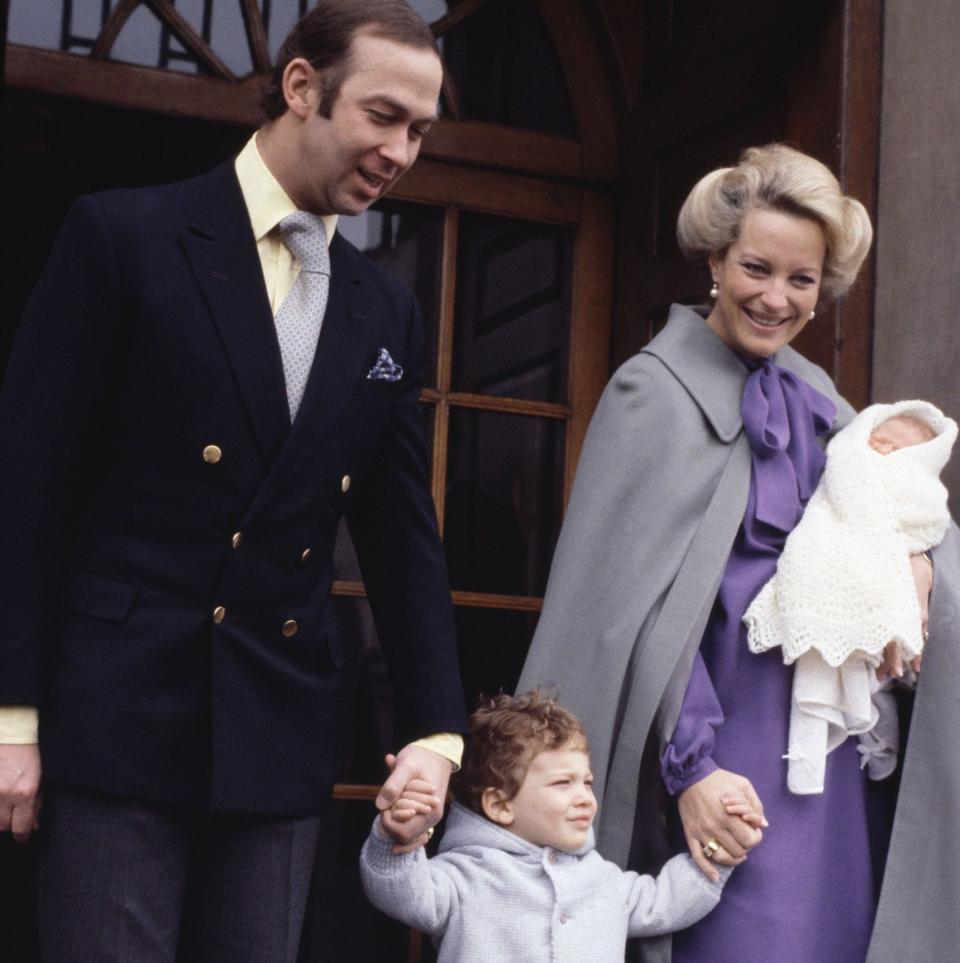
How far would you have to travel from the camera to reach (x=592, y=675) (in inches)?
116

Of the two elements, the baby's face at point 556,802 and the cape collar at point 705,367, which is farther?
the cape collar at point 705,367

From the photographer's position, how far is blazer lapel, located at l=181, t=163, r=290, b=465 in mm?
2297

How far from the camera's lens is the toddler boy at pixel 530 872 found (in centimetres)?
273

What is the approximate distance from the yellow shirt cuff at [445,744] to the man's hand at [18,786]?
0.57 meters

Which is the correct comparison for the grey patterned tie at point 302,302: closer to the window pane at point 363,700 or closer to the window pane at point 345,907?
the window pane at point 363,700

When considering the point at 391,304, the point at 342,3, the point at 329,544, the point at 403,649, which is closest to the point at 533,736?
the point at 403,649

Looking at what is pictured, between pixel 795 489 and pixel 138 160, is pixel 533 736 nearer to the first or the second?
pixel 795 489

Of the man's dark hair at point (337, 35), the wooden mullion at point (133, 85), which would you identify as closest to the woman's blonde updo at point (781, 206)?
the man's dark hair at point (337, 35)

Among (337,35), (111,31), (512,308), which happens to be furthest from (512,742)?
(111,31)

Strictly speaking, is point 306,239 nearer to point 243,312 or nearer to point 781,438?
point 243,312

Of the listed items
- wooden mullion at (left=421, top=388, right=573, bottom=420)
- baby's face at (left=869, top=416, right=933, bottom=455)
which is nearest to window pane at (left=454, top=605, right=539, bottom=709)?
wooden mullion at (left=421, top=388, right=573, bottom=420)

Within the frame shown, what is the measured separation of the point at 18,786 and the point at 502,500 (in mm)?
2685

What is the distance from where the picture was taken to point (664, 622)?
2891 mm

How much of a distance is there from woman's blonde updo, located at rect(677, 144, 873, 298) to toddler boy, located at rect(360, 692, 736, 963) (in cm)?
91
